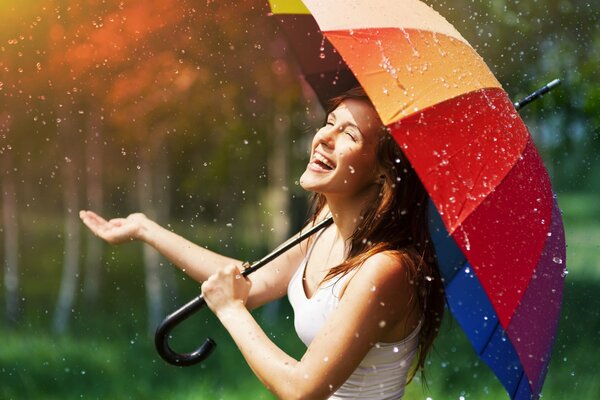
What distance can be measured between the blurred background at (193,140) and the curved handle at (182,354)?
3.29 meters

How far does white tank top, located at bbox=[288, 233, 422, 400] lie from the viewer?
2.66 meters

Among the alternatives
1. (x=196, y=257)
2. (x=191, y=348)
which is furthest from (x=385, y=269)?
(x=191, y=348)

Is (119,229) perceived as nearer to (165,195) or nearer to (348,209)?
(348,209)

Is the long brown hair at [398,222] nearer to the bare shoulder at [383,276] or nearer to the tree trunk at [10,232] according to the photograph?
the bare shoulder at [383,276]

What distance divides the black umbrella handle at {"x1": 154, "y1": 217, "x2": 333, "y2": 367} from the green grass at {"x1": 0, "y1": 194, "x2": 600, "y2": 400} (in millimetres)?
2923

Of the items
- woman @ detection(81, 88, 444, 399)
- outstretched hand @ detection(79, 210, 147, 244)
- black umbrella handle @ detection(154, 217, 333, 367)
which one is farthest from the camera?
outstretched hand @ detection(79, 210, 147, 244)

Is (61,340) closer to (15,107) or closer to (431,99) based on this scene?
(15,107)

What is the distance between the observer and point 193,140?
8.75 meters

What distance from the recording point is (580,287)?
8391mm

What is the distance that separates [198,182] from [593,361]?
3633 millimetres

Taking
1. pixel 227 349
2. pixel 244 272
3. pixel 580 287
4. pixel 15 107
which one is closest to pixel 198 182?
pixel 15 107

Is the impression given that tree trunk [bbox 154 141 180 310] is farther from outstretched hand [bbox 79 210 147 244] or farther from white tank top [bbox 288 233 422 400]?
white tank top [bbox 288 233 422 400]

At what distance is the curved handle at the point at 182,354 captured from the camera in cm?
288

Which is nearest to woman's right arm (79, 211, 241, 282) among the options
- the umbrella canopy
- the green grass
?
the umbrella canopy
